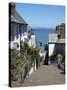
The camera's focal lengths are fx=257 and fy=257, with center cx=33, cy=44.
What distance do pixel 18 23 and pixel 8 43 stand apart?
0.20 metres

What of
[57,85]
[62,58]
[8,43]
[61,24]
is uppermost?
[61,24]

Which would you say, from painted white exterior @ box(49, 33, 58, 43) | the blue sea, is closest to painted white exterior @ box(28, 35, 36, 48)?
the blue sea

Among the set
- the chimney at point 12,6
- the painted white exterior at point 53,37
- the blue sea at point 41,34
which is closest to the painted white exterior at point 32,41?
the blue sea at point 41,34

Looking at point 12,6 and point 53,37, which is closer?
point 12,6

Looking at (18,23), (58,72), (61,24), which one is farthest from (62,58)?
(18,23)

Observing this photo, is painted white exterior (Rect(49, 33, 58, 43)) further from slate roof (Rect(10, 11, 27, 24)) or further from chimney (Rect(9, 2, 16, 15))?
chimney (Rect(9, 2, 16, 15))

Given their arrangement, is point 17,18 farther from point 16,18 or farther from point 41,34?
point 41,34

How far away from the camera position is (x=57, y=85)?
2398 millimetres

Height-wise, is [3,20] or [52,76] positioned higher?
[3,20]

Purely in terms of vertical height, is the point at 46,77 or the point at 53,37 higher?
the point at 53,37

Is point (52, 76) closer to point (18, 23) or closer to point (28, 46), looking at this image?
point (28, 46)

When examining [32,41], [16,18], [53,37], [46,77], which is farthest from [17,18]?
[46,77]

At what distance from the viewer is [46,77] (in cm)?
238

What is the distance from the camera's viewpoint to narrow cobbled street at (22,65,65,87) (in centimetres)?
233
